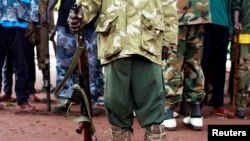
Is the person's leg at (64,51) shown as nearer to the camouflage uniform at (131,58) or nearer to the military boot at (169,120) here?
the military boot at (169,120)

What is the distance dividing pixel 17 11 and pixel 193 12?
2.21m

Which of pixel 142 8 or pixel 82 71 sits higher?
pixel 142 8

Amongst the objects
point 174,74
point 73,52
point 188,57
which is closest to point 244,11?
point 188,57

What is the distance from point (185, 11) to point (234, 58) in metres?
1.38

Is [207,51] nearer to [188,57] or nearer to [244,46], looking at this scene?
[244,46]

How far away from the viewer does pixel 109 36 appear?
12.9 feet

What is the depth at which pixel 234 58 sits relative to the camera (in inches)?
257

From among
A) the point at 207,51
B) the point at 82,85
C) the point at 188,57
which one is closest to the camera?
the point at 82,85

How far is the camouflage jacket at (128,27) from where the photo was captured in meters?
3.83

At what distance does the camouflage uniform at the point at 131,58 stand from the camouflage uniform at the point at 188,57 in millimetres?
1435

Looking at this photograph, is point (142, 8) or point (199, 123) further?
point (199, 123)

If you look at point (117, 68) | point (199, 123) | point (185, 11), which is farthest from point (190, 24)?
point (117, 68)

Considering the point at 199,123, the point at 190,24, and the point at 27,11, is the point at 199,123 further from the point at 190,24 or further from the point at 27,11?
the point at 27,11

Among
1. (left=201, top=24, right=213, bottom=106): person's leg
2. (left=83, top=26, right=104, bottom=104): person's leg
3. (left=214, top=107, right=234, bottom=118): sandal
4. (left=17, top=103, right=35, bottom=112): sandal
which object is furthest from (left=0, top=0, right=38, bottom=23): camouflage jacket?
(left=214, top=107, right=234, bottom=118): sandal
